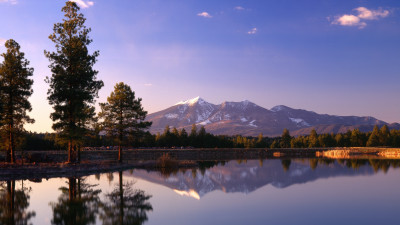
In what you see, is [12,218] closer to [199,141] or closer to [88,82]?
[88,82]

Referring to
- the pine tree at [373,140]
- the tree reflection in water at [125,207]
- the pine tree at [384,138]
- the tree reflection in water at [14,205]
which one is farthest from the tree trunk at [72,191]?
the pine tree at [384,138]

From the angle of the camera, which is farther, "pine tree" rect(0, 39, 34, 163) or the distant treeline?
the distant treeline

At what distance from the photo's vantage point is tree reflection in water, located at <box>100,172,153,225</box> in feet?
68.6

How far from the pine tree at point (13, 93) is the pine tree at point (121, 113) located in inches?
539

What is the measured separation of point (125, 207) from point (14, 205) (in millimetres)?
7929

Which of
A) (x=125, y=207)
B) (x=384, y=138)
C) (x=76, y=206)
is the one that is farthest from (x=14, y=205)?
(x=384, y=138)

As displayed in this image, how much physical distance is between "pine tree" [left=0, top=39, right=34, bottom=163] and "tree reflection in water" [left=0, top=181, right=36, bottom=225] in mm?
16687

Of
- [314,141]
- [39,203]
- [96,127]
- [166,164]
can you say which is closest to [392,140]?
[314,141]

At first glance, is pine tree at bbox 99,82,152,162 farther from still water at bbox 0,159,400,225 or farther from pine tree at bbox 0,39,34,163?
still water at bbox 0,159,400,225

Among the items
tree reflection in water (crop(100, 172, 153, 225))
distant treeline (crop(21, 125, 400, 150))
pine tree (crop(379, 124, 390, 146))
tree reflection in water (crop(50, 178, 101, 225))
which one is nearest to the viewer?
tree reflection in water (crop(50, 178, 101, 225))

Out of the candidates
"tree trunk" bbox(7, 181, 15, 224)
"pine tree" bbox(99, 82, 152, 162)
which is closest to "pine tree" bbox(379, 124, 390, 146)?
"pine tree" bbox(99, 82, 152, 162)

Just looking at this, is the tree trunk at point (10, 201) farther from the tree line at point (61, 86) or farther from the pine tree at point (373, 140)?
the pine tree at point (373, 140)

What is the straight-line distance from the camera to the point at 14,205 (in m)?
24.7

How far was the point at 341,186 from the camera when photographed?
126 feet
